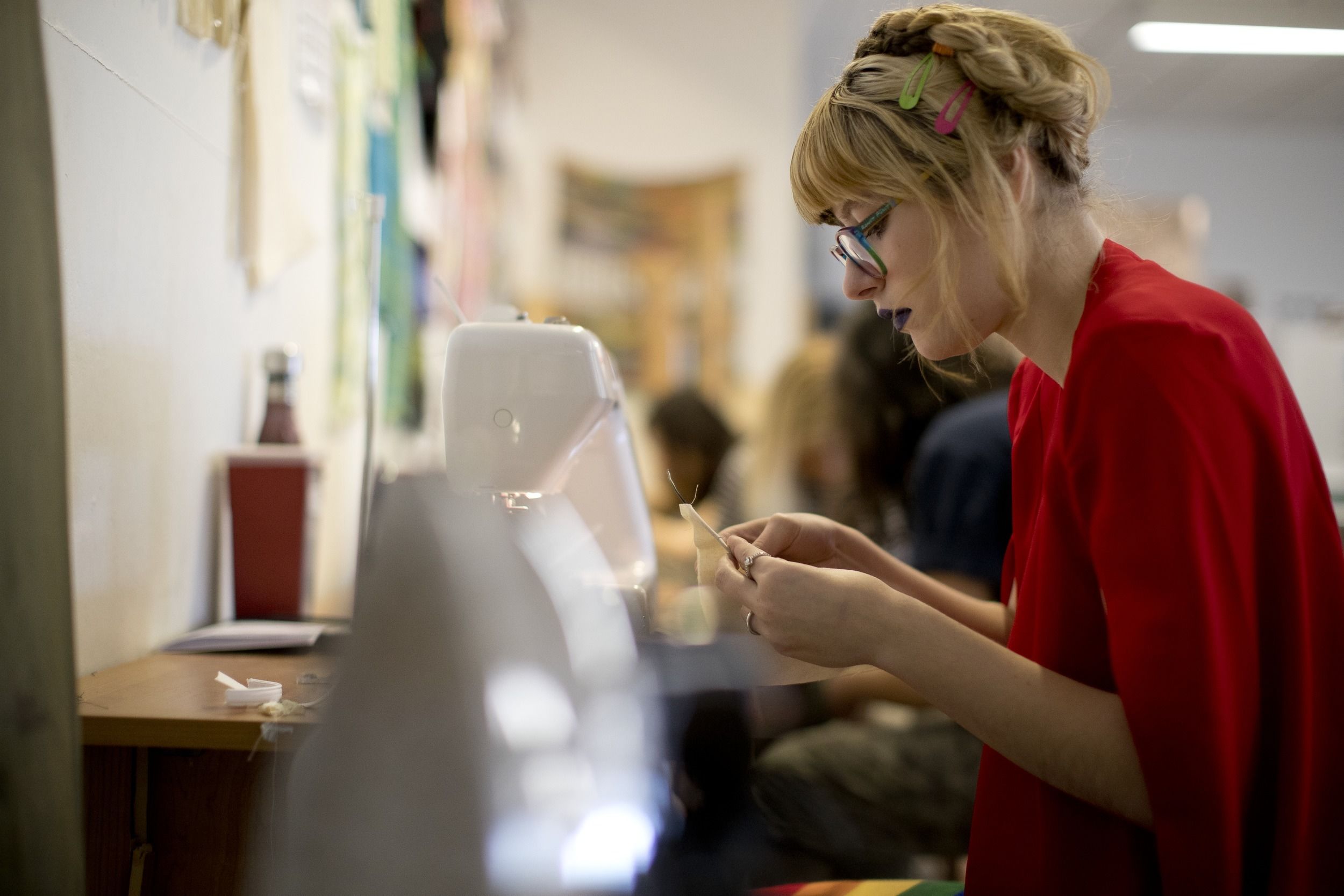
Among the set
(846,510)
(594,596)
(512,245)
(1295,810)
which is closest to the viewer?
(1295,810)

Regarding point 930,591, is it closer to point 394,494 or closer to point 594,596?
point 594,596

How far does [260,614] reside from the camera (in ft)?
4.20

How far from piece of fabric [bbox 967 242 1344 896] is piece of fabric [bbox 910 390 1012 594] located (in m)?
0.77

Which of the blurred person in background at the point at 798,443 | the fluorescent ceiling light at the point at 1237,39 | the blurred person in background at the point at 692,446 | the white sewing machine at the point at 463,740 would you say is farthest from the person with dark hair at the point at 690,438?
the fluorescent ceiling light at the point at 1237,39

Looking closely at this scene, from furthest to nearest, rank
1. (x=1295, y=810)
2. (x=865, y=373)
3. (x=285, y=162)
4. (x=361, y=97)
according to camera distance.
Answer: (x=865, y=373) → (x=361, y=97) → (x=285, y=162) → (x=1295, y=810)

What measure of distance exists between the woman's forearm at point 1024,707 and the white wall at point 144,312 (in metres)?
0.79

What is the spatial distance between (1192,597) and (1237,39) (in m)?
5.00

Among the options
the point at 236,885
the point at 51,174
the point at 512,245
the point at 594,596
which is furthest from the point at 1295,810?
the point at 512,245

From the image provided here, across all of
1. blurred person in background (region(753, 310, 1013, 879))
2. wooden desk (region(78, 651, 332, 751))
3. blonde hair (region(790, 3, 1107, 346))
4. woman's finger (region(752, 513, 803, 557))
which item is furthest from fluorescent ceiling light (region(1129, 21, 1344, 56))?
wooden desk (region(78, 651, 332, 751))

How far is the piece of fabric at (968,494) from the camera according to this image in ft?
5.22

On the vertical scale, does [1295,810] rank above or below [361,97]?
below

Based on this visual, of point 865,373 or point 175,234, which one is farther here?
point 865,373

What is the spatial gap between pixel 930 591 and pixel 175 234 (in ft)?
3.18

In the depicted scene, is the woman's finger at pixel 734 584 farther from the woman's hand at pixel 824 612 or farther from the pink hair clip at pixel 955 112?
the pink hair clip at pixel 955 112
